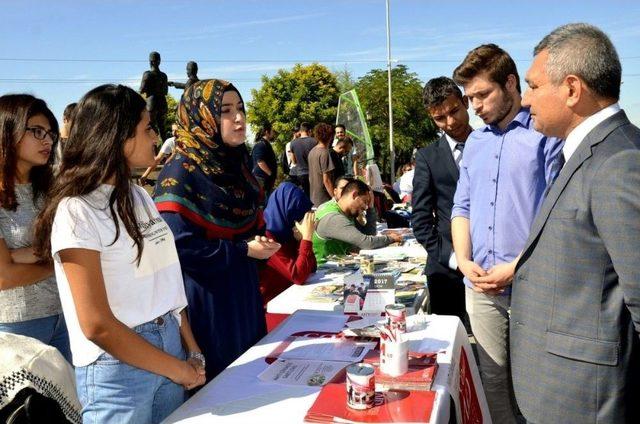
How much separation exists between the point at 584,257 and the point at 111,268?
1.26 meters

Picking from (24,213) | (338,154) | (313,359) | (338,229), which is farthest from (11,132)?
(338,154)

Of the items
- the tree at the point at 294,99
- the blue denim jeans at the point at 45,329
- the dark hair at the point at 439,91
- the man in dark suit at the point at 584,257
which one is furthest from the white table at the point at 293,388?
the tree at the point at 294,99

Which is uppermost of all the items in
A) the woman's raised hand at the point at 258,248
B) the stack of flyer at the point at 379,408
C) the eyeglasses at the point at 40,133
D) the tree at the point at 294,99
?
the tree at the point at 294,99

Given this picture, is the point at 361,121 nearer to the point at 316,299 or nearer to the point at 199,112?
the point at 316,299

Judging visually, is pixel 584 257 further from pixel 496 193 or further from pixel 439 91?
pixel 439 91

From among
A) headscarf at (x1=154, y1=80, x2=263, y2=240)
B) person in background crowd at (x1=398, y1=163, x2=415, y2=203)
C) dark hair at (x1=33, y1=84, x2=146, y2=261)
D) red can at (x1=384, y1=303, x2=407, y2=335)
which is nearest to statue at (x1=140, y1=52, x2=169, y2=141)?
person in background crowd at (x1=398, y1=163, x2=415, y2=203)

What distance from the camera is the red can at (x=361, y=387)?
1415mm

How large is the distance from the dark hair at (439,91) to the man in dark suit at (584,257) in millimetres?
1301

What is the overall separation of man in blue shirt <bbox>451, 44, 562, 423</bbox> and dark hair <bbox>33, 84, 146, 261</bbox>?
152cm

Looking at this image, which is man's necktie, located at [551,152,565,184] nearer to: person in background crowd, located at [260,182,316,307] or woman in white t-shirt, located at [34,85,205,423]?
person in background crowd, located at [260,182,316,307]

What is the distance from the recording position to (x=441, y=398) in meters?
1.51

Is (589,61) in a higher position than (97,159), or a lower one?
higher

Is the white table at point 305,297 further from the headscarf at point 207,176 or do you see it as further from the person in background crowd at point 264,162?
the person in background crowd at point 264,162

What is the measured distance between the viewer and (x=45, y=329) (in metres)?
2.21
